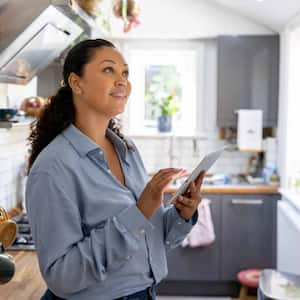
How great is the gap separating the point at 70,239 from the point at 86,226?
8 cm

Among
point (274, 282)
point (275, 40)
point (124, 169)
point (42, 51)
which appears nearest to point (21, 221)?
point (42, 51)

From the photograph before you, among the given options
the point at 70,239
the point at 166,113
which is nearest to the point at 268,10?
the point at 166,113

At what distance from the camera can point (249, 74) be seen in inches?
182

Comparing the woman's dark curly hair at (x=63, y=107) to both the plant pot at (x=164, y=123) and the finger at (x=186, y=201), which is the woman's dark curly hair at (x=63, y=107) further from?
the plant pot at (x=164, y=123)

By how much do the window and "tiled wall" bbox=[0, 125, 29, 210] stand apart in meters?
1.59

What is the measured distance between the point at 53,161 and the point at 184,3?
12.1 ft

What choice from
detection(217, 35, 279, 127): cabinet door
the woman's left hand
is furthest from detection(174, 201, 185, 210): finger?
detection(217, 35, 279, 127): cabinet door

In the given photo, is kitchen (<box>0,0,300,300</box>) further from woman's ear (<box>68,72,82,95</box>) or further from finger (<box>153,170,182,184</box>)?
finger (<box>153,170,182,184</box>)

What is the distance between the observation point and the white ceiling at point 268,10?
12.8 feet

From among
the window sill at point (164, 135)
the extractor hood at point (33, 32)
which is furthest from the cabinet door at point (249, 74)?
the extractor hood at point (33, 32)

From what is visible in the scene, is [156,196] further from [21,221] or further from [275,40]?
[275,40]

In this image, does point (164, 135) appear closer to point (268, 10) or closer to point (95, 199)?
point (268, 10)

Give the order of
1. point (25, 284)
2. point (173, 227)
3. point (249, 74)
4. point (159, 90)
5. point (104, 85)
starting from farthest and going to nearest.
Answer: point (159, 90)
point (249, 74)
point (25, 284)
point (173, 227)
point (104, 85)

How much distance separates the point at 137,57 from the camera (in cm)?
505
